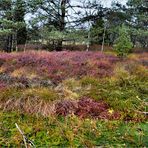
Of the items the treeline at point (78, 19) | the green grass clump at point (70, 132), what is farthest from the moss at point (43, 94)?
the treeline at point (78, 19)

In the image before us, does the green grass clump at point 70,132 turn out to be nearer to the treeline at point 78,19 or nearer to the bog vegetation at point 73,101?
the bog vegetation at point 73,101

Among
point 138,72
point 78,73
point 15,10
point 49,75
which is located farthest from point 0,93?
point 15,10

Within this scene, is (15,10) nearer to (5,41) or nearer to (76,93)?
(5,41)

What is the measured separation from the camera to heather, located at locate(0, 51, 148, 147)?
6.52 meters

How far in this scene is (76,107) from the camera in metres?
8.28

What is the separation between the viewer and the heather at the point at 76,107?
652 centimetres

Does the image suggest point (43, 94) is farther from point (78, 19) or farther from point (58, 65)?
point (78, 19)

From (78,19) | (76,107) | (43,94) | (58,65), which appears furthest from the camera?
(78,19)

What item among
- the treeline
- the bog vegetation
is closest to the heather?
the bog vegetation

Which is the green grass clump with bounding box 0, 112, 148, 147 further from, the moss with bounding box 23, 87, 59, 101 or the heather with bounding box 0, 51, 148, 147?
the moss with bounding box 23, 87, 59, 101

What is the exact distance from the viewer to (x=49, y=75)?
1234cm

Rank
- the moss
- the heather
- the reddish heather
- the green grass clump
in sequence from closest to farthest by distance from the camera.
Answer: the green grass clump, the heather, the moss, the reddish heather

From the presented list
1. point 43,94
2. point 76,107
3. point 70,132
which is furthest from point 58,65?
point 70,132

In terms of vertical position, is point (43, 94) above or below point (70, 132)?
above
